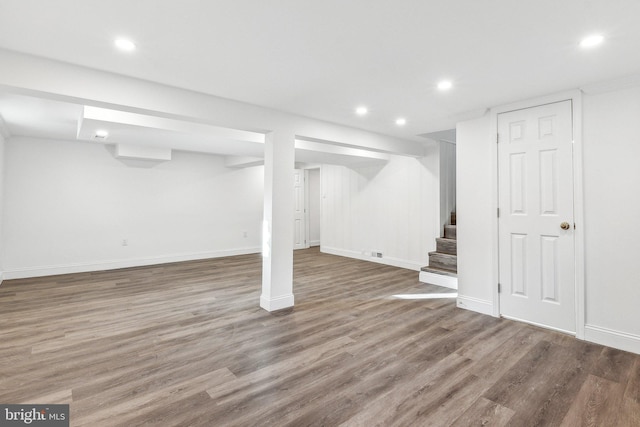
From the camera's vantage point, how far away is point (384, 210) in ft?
22.0

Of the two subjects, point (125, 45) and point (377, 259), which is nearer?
point (125, 45)

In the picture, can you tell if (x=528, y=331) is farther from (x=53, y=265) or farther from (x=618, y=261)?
(x=53, y=265)

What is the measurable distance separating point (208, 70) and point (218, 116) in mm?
668

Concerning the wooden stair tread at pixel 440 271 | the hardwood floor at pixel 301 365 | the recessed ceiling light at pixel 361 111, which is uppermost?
the recessed ceiling light at pixel 361 111

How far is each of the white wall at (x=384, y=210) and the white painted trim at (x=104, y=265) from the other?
8.94ft

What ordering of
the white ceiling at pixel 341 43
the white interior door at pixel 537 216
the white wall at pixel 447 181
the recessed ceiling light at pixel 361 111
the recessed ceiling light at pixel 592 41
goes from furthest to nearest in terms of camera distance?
the white wall at pixel 447 181, the recessed ceiling light at pixel 361 111, the white interior door at pixel 537 216, the recessed ceiling light at pixel 592 41, the white ceiling at pixel 341 43

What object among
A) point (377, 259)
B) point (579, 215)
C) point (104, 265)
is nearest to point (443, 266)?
point (377, 259)

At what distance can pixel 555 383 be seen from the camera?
2.21 metres

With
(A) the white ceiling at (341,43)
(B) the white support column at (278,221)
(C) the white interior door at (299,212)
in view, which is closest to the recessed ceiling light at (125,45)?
(A) the white ceiling at (341,43)

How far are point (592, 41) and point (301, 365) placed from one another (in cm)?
314

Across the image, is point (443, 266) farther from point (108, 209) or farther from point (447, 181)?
point (108, 209)

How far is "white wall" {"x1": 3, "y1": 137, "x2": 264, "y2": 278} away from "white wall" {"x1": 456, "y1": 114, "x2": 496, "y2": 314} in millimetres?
5460

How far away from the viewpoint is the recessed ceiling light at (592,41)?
203 centimetres
